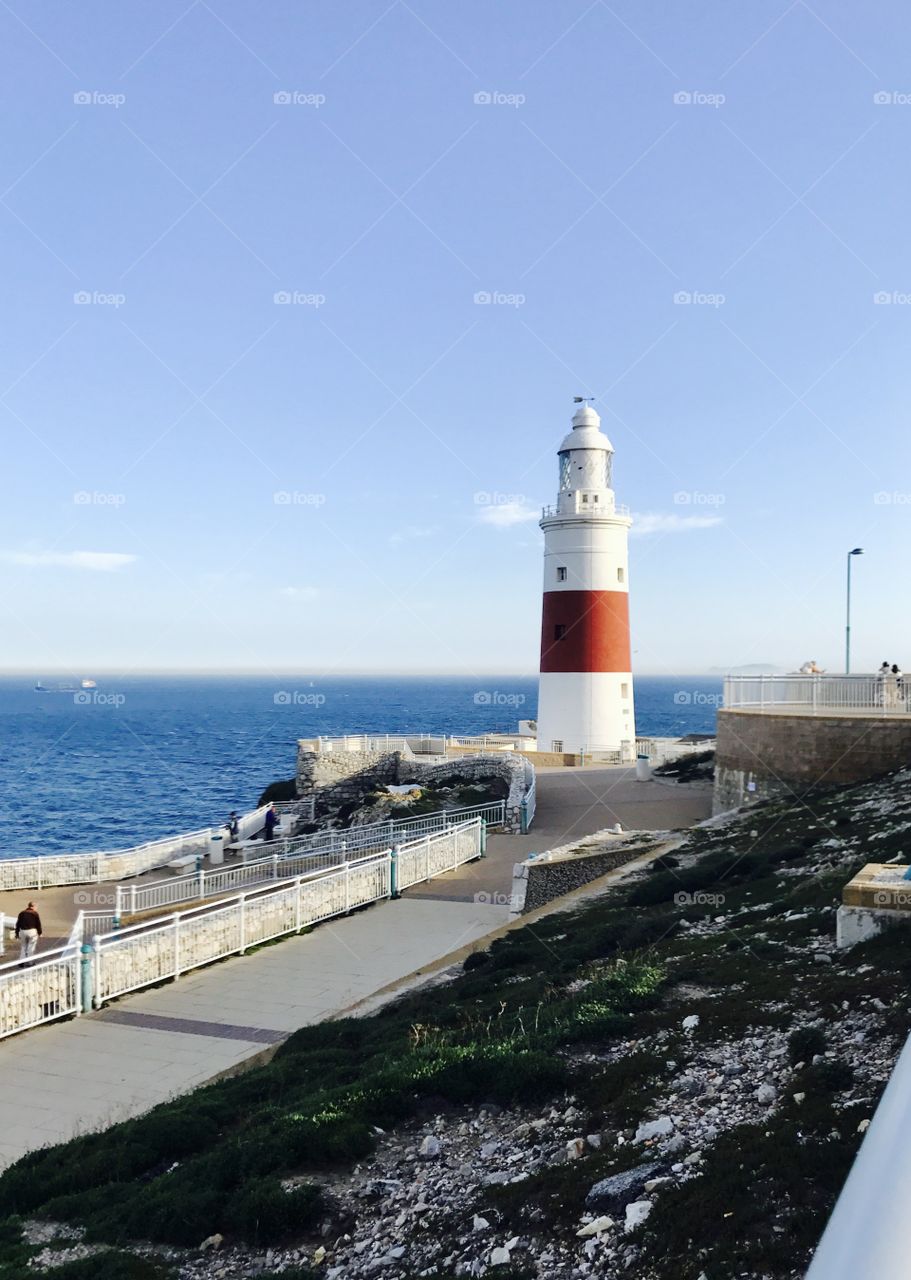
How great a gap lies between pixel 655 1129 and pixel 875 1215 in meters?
4.44

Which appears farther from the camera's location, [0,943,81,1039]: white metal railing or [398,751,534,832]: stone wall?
[398,751,534,832]: stone wall

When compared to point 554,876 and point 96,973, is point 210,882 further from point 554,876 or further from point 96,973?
point 96,973

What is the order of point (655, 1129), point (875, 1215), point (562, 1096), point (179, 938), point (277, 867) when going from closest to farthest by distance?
point (875, 1215)
point (655, 1129)
point (562, 1096)
point (179, 938)
point (277, 867)

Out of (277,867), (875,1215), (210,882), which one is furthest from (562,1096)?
(277,867)

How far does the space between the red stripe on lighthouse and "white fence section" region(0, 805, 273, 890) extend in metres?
15.3

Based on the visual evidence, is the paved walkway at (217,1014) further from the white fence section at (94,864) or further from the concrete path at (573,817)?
the white fence section at (94,864)

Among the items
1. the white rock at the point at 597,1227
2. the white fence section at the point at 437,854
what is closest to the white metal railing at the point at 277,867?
the white fence section at the point at 437,854

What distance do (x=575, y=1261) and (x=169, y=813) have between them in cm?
5397

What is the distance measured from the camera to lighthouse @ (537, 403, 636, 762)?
130 ft

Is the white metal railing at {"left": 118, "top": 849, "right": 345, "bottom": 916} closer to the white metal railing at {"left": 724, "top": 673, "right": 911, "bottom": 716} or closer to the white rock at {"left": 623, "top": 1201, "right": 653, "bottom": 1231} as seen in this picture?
the white metal railing at {"left": 724, "top": 673, "right": 911, "bottom": 716}

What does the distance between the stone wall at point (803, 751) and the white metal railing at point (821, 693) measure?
690mm

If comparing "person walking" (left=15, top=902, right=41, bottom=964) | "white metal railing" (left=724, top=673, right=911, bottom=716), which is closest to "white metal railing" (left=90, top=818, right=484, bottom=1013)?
"person walking" (left=15, top=902, right=41, bottom=964)

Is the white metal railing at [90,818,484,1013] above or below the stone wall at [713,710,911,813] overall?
below

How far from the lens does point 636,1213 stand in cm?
458
